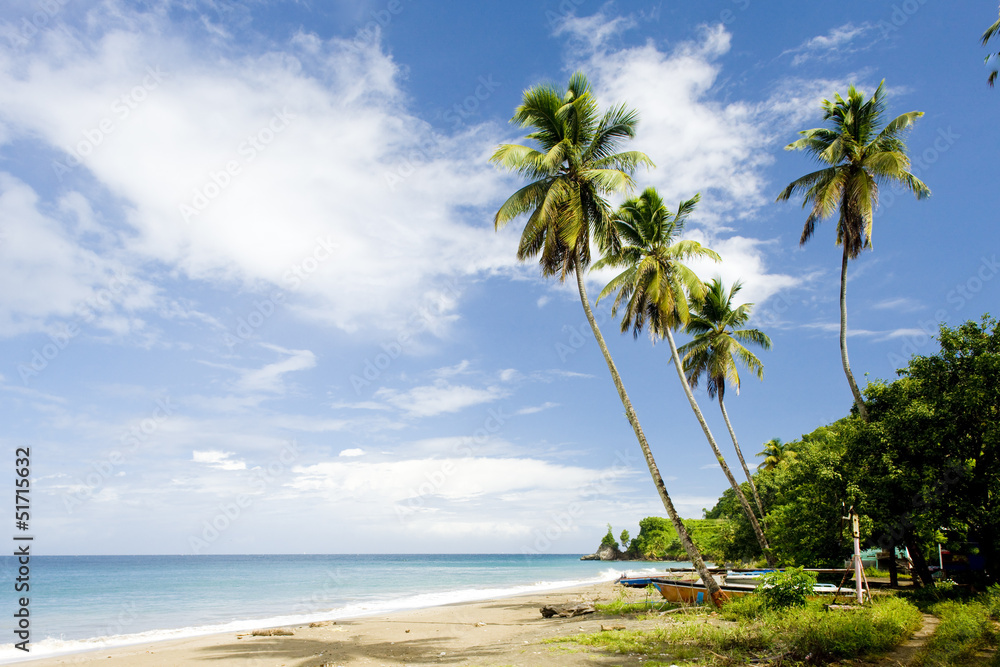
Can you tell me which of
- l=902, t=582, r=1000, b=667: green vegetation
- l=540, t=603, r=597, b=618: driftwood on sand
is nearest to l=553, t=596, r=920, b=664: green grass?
l=902, t=582, r=1000, b=667: green vegetation

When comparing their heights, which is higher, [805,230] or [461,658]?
[805,230]

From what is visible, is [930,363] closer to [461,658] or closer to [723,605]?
[723,605]

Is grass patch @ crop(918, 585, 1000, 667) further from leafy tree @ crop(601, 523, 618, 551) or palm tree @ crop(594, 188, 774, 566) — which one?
leafy tree @ crop(601, 523, 618, 551)

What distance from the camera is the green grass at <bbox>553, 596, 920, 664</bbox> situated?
815 cm

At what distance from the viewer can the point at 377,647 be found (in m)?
12.5

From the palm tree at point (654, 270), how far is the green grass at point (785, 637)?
10429mm

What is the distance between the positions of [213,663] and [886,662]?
11.8m

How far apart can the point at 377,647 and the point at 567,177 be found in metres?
12.8

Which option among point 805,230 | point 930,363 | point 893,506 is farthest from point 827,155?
point 893,506

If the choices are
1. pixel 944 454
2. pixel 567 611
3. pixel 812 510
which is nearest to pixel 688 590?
pixel 567 611

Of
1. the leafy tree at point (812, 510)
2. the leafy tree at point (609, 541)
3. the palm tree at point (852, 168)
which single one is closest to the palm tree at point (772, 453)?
the leafy tree at point (812, 510)

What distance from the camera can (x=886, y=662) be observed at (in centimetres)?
782

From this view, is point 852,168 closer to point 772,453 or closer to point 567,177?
point 567,177

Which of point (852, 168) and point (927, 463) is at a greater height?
point (852, 168)
